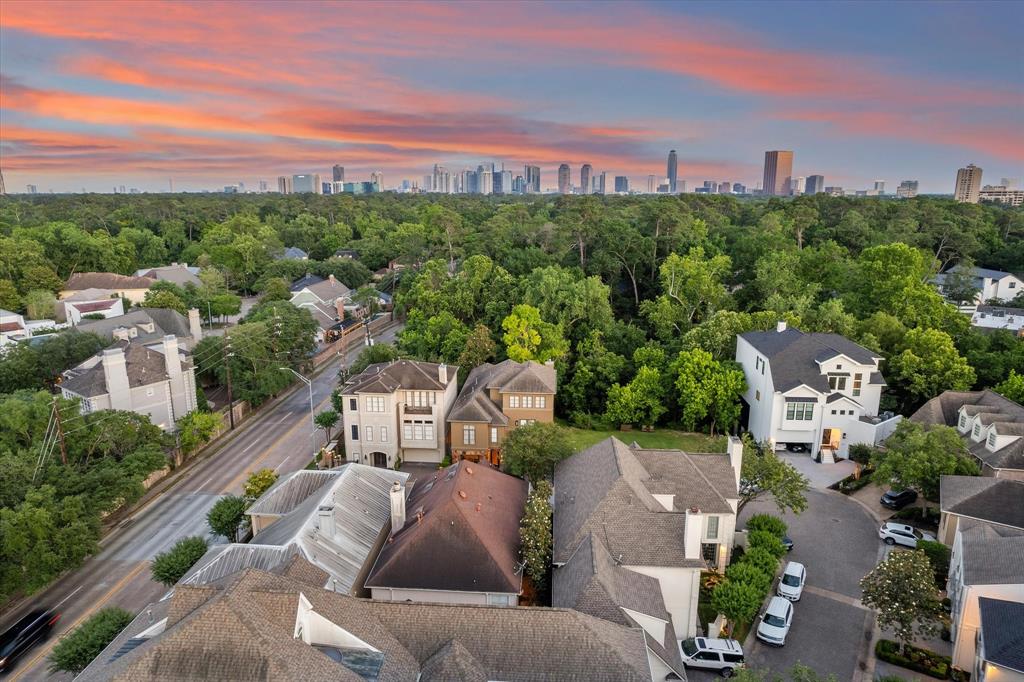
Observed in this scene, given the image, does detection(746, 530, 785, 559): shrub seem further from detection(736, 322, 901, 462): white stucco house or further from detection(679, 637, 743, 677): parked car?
detection(736, 322, 901, 462): white stucco house

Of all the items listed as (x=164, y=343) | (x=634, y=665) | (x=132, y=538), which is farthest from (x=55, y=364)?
(x=634, y=665)

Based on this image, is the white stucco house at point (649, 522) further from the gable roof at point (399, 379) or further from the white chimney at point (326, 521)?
the gable roof at point (399, 379)

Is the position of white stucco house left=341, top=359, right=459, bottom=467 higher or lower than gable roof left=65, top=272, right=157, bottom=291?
lower

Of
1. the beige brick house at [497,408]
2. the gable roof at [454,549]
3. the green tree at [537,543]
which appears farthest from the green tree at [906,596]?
the beige brick house at [497,408]

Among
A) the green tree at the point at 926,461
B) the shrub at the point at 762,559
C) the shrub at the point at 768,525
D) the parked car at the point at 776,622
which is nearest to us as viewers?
the parked car at the point at 776,622

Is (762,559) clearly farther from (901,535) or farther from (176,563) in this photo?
(176,563)

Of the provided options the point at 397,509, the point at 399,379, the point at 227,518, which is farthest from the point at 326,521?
the point at 399,379

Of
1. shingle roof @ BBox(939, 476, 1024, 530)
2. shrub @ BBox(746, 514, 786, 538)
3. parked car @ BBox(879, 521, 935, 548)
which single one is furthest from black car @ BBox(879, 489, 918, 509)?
shrub @ BBox(746, 514, 786, 538)
